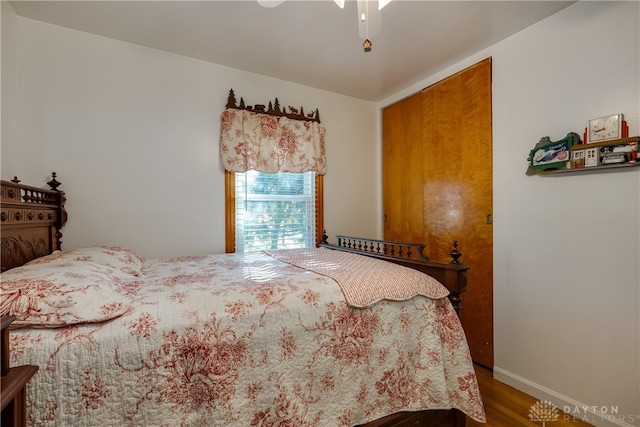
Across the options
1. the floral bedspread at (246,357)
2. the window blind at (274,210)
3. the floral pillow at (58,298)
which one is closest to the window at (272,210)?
the window blind at (274,210)

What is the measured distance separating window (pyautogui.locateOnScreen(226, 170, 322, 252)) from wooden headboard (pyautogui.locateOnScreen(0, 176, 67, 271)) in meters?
1.17

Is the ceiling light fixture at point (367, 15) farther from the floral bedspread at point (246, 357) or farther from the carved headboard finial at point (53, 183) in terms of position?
the carved headboard finial at point (53, 183)

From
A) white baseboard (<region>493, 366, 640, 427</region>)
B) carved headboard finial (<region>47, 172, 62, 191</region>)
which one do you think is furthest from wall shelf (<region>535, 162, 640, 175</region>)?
carved headboard finial (<region>47, 172, 62, 191</region>)

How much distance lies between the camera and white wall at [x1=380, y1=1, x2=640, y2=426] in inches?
60.6

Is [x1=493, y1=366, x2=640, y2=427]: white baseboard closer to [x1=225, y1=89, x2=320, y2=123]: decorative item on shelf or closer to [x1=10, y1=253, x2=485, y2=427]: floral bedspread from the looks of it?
[x1=10, y1=253, x2=485, y2=427]: floral bedspread

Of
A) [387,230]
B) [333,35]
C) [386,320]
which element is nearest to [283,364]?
[386,320]

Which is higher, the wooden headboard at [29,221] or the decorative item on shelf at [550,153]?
the decorative item on shelf at [550,153]

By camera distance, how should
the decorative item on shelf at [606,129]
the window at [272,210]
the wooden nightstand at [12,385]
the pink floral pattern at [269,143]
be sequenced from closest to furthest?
the wooden nightstand at [12,385] → the decorative item on shelf at [606,129] → the pink floral pattern at [269,143] → the window at [272,210]

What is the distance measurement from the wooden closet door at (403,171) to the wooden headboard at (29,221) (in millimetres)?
2902

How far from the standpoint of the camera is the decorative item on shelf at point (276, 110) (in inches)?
101

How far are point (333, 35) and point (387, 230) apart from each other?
2069 mm

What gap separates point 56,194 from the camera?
191 centimetres

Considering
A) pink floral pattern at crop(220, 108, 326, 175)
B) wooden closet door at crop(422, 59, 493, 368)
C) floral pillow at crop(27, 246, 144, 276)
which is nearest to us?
floral pillow at crop(27, 246, 144, 276)

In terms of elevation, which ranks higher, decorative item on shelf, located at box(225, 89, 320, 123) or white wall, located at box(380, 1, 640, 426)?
decorative item on shelf, located at box(225, 89, 320, 123)
